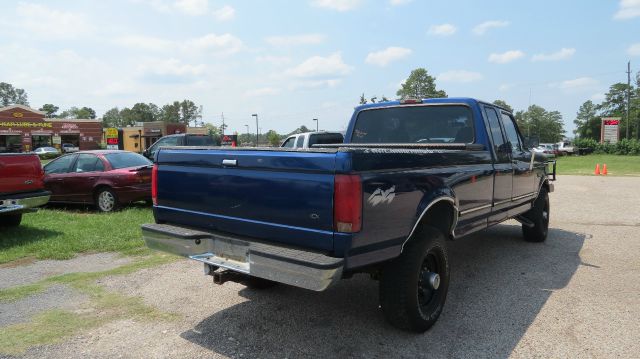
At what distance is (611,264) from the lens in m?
5.94

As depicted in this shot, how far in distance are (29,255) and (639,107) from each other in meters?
114

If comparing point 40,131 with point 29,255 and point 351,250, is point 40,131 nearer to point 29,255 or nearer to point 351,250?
point 29,255

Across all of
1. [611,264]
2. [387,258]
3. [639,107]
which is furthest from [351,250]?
[639,107]

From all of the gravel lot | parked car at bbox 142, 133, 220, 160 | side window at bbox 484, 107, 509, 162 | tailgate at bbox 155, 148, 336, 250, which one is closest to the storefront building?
parked car at bbox 142, 133, 220, 160

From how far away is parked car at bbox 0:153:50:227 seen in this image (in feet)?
23.4

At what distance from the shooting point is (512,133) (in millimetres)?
6316

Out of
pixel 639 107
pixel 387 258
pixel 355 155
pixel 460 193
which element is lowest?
pixel 387 258

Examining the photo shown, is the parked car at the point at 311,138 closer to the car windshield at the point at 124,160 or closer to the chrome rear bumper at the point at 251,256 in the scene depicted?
the car windshield at the point at 124,160

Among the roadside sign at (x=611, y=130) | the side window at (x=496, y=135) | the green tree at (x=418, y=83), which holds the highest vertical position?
the green tree at (x=418, y=83)

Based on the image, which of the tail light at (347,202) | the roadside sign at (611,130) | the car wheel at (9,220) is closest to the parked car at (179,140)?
the car wheel at (9,220)

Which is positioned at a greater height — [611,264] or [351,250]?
[351,250]

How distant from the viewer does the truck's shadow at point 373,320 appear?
11.7 feet

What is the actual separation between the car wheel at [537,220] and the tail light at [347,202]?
4958 millimetres

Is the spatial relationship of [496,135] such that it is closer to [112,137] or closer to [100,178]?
[100,178]
